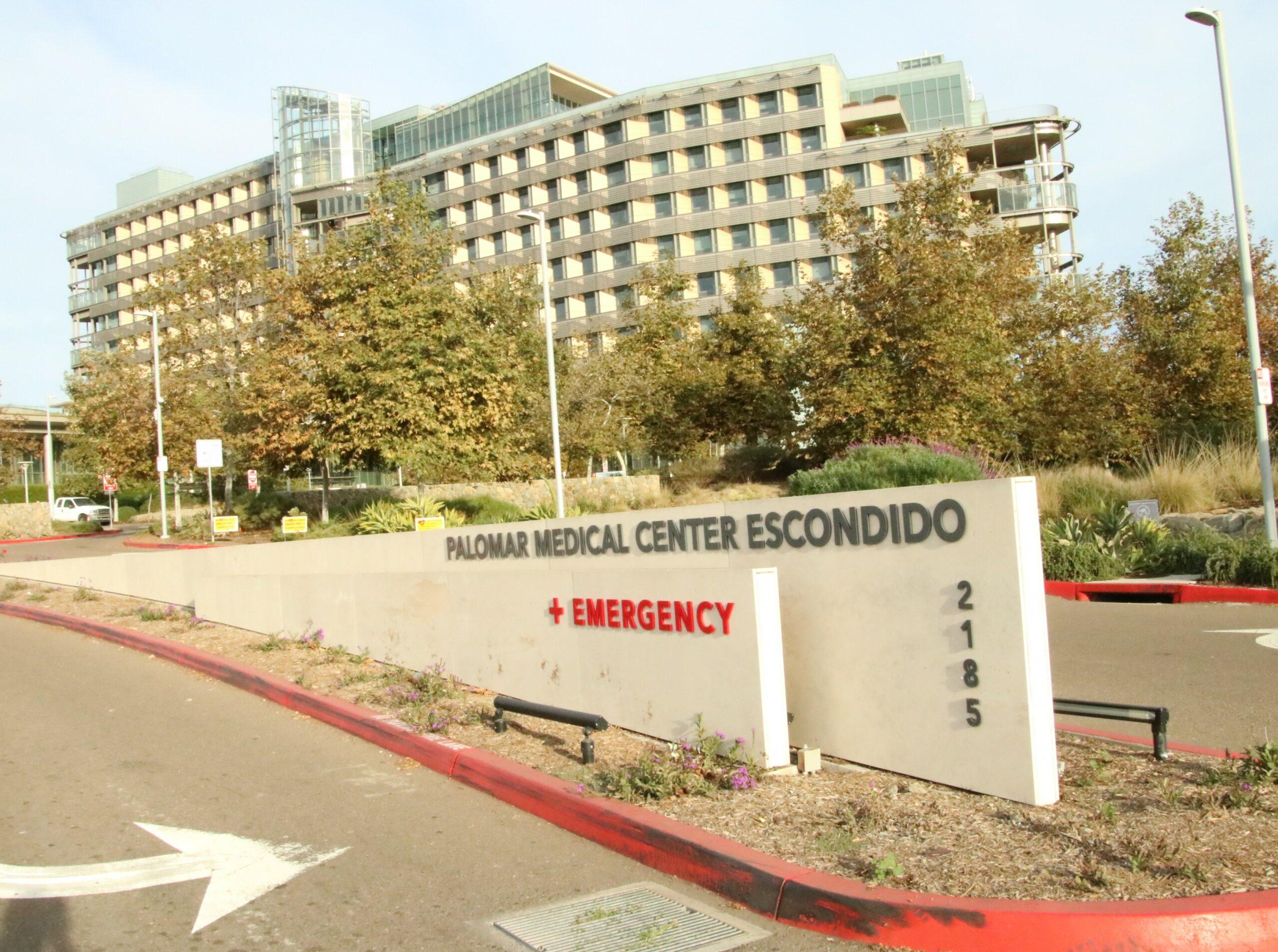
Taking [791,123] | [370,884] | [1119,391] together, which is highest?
[791,123]

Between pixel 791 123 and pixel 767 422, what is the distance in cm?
3704

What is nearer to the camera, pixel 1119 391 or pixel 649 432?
pixel 1119 391

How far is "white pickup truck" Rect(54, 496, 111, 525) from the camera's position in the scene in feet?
158

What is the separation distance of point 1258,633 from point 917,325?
15.8m

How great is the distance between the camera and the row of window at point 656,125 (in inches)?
2643

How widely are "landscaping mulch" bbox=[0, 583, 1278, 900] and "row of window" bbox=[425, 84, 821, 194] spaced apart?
208 ft

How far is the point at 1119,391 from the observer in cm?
2603

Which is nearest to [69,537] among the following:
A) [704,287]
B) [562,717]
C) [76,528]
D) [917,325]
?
[76,528]

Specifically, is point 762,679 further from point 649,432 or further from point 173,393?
point 173,393

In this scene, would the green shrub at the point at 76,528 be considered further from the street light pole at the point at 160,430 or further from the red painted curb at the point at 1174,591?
the red painted curb at the point at 1174,591

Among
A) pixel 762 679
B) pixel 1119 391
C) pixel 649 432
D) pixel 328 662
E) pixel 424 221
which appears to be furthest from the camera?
pixel 649 432

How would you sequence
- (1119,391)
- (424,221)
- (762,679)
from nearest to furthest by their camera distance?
(762,679) < (1119,391) < (424,221)

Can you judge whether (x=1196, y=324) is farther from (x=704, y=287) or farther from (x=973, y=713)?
(x=704, y=287)

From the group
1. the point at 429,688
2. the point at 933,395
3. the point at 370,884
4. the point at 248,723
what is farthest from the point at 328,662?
the point at 933,395
